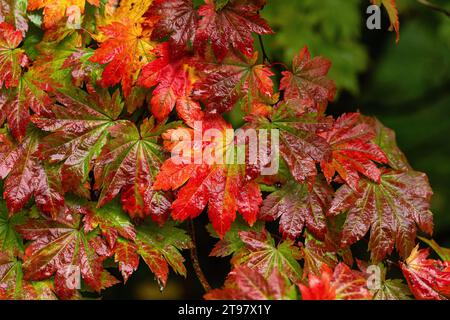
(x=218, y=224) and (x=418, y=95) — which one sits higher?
(x=218, y=224)

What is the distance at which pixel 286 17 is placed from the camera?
2676 millimetres

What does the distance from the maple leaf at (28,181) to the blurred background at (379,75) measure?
4.42 ft

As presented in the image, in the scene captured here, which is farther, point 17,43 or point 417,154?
point 417,154

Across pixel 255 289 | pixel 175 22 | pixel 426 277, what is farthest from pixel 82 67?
pixel 426 277

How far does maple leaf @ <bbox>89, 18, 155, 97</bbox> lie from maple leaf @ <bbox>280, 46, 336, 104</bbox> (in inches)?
11.9

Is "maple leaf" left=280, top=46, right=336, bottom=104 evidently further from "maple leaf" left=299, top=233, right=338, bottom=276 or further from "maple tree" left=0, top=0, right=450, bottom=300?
"maple leaf" left=299, top=233, right=338, bottom=276

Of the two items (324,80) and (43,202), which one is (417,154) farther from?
(43,202)

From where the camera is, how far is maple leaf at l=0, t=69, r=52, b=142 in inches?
46.3

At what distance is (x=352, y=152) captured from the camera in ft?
4.13

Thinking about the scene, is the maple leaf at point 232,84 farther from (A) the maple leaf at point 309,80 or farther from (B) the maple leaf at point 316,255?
(B) the maple leaf at point 316,255

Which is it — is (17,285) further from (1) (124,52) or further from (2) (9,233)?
(1) (124,52)

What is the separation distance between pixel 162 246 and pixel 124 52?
0.41m

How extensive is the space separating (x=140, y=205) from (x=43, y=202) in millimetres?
196
